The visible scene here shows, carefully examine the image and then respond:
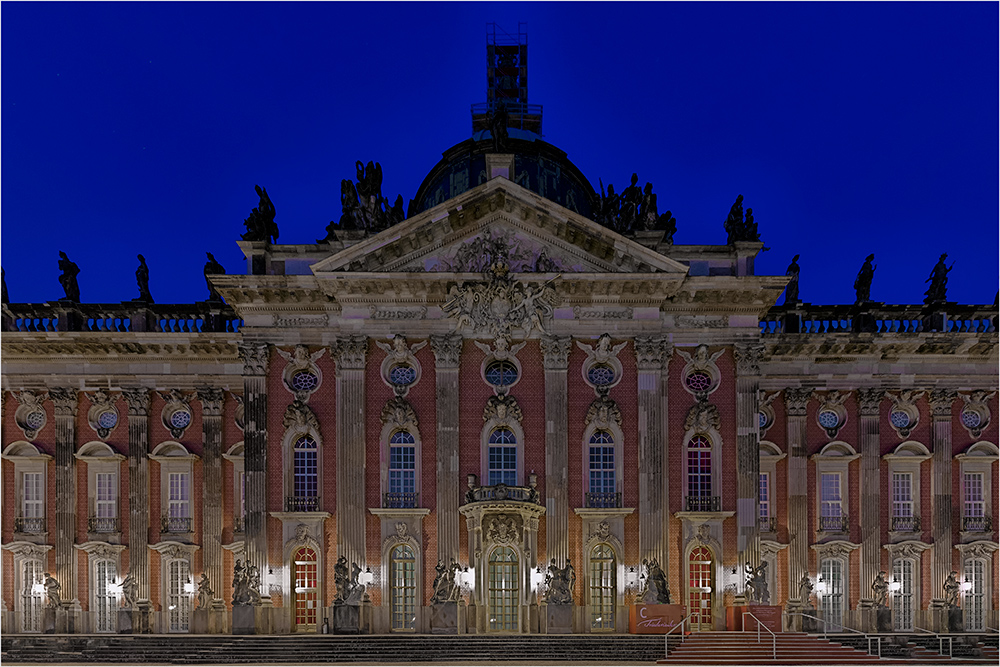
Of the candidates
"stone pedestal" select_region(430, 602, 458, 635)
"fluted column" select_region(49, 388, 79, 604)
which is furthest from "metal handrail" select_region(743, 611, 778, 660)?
"fluted column" select_region(49, 388, 79, 604)

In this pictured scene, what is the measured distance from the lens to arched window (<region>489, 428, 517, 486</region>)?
34312mm

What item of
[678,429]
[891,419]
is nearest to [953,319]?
[891,419]

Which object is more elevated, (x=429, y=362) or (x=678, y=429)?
(x=429, y=362)

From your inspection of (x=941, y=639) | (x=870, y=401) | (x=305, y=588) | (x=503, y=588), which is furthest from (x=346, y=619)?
(x=870, y=401)

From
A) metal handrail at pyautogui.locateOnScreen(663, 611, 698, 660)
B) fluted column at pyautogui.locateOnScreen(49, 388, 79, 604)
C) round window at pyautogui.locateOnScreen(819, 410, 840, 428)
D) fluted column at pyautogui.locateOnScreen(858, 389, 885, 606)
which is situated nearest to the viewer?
metal handrail at pyautogui.locateOnScreen(663, 611, 698, 660)

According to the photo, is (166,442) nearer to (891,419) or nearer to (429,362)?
(429,362)

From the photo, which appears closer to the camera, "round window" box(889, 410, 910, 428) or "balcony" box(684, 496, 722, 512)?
"balcony" box(684, 496, 722, 512)

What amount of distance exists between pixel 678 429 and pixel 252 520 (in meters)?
16.0

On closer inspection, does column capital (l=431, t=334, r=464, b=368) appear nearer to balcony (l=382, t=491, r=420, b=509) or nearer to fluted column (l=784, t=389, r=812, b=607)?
balcony (l=382, t=491, r=420, b=509)

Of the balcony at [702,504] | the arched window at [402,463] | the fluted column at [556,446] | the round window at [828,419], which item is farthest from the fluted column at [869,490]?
the arched window at [402,463]

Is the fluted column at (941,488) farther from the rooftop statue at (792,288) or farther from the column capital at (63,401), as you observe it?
the column capital at (63,401)

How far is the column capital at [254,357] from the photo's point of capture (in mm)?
34656

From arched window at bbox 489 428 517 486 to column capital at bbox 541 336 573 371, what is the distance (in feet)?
9.61

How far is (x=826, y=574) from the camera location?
125 ft
